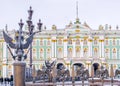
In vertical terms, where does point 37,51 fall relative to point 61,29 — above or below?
below

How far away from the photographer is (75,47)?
214ft

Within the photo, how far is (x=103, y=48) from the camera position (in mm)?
65250

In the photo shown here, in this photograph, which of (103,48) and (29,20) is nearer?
(29,20)

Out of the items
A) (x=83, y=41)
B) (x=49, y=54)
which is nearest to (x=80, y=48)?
(x=83, y=41)

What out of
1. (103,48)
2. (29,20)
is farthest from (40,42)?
(29,20)

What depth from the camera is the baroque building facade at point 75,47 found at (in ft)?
211

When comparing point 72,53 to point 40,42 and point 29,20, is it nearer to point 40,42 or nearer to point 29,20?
point 40,42

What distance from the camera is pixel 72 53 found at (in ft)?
214

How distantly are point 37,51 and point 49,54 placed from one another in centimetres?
263

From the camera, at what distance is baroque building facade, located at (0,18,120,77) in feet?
211

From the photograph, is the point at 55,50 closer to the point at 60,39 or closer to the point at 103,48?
the point at 60,39

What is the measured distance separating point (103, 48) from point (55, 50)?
365 inches

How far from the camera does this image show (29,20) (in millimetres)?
21562

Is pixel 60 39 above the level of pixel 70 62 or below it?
above
